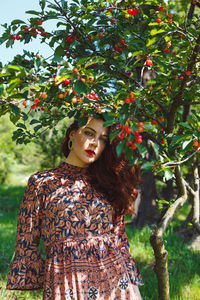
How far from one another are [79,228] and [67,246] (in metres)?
0.12

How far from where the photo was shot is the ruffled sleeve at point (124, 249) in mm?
1950

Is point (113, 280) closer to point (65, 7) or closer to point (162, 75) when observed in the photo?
point (162, 75)

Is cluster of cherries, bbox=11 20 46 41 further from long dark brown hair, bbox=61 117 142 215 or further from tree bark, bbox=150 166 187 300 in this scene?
tree bark, bbox=150 166 187 300

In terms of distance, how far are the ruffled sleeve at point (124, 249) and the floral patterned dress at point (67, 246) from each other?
1.3 inches

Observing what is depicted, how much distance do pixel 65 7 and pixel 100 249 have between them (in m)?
1.42

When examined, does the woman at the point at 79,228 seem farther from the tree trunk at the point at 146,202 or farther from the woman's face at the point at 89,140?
the tree trunk at the point at 146,202

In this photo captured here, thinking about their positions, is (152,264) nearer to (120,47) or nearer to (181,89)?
(181,89)

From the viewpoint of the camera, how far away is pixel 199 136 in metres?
1.45

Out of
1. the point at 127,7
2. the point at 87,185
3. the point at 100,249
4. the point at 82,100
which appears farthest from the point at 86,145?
the point at 127,7

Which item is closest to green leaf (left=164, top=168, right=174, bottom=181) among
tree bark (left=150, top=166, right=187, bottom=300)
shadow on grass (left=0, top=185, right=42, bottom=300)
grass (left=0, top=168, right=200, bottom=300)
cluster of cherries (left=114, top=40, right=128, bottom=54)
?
tree bark (left=150, top=166, right=187, bottom=300)

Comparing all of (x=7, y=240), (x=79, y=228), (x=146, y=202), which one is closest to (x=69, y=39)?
(x=79, y=228)

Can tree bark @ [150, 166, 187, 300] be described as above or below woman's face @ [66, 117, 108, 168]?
below

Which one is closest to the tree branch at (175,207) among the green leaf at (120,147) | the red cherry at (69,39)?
the green leaf at (120,147)

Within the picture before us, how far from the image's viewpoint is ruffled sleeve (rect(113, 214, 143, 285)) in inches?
76.8
